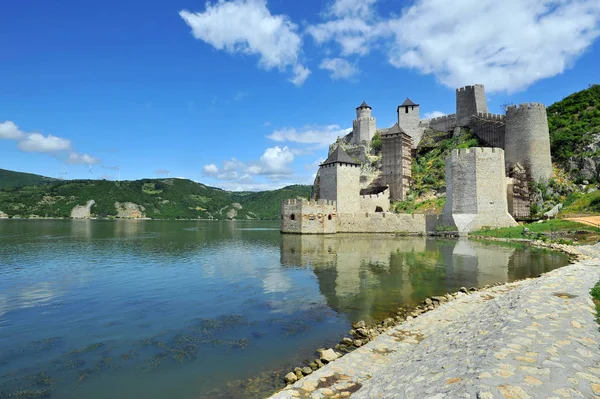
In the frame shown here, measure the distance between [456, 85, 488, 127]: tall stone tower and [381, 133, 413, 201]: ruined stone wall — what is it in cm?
803

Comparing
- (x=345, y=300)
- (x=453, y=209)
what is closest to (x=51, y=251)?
(x=345, y=300)

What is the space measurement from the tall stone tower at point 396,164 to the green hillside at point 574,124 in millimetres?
14538

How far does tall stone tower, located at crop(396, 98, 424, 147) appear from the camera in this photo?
4881cm

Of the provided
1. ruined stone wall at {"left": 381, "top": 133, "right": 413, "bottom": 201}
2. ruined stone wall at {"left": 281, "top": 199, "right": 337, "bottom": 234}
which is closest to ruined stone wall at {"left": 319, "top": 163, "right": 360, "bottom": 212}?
ruined stone wall at {"left": 281, "top": 199, "right": 337, "bottom": 234}

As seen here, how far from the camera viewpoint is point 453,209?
101ft

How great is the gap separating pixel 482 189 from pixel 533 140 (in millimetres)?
8146

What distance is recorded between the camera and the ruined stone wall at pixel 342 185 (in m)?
37.2

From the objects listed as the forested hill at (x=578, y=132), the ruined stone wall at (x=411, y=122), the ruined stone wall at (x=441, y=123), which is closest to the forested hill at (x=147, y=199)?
the ruined stone wall at (x=411, y=122)

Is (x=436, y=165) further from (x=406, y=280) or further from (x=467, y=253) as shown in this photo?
(x=406, y=280)

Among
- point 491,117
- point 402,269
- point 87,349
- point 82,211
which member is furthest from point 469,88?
point 82,211

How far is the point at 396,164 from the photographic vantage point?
139 feet

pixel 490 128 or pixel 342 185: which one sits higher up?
pixel 490 128

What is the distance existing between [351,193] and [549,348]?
33.6 metres

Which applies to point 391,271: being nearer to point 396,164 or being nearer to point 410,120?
point 396,164
